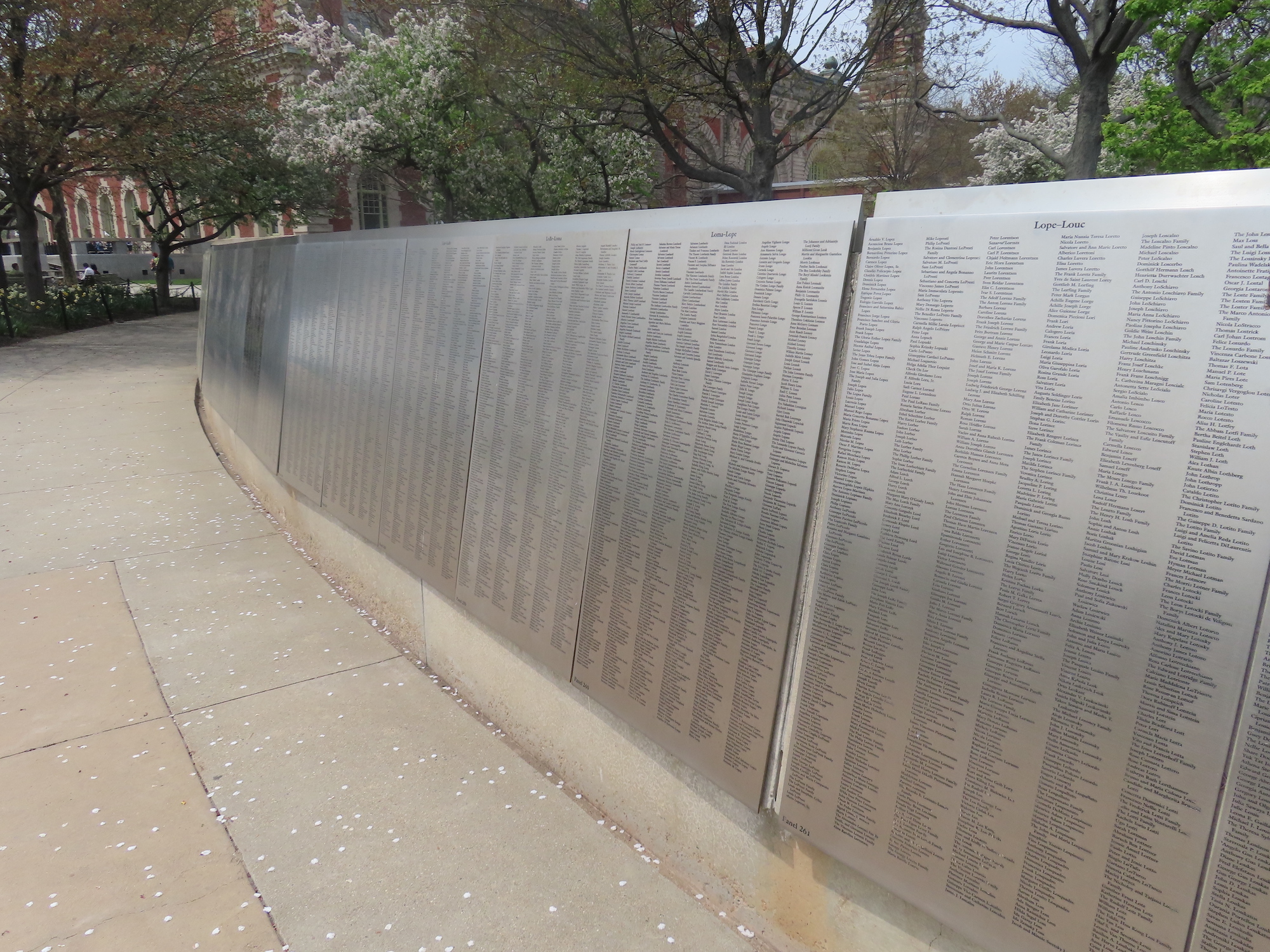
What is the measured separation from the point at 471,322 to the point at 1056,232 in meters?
2.52

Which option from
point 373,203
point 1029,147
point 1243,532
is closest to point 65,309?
point 373,203

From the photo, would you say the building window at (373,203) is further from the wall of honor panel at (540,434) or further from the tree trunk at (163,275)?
the wall of honor panel at (540,434)

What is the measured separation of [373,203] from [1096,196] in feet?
112

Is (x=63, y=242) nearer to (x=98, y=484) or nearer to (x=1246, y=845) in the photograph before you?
(x=98, y=484)

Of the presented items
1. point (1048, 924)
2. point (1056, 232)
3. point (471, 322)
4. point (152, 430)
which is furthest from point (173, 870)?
point (152, 430)

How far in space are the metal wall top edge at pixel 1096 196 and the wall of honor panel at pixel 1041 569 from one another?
0.14ft

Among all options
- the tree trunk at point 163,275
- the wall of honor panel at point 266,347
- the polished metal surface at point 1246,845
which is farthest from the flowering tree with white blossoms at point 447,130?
the polished metal surface at point 1246,845

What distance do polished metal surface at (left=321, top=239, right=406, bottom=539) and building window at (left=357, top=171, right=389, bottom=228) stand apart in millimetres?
25065

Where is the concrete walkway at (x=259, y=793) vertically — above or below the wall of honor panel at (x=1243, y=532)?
below

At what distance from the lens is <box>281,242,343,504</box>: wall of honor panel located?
17.0 ft

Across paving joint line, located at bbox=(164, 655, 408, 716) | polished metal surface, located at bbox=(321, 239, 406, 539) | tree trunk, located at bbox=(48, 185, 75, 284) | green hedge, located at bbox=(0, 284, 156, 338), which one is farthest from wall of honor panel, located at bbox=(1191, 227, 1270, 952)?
tree trunk, located at bbox=(48, 185, 75, 284)

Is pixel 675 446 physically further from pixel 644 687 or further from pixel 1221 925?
pixel 1221 925

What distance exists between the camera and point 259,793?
10.3 ft

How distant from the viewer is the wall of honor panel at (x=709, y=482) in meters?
2.23
